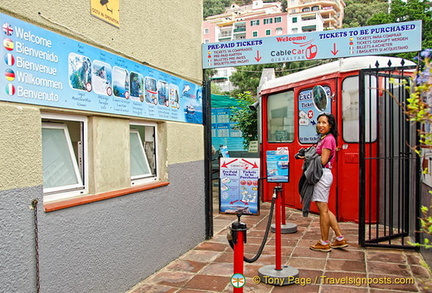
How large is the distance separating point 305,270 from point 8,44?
3.91m

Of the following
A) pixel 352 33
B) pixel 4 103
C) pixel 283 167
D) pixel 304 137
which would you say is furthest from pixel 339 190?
pixel 4 103

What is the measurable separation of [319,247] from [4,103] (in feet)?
14.4

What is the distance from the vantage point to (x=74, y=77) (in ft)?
11.1

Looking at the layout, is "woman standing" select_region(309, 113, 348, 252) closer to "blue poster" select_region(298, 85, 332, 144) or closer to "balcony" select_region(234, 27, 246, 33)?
"blue poster" select_region(298, 85, 332, 144)

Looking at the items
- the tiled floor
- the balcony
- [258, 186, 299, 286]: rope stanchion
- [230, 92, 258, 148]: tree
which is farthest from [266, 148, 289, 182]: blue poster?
the balcony

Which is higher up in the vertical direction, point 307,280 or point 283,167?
point 283,167

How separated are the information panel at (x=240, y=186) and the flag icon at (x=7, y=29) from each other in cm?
280

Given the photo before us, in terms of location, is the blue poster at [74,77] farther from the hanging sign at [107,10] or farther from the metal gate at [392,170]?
the metal gate at [392,170]

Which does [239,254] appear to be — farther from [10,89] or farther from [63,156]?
[10,89]

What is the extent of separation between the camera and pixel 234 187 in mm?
4746

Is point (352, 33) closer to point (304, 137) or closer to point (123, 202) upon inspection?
point (304, 137)

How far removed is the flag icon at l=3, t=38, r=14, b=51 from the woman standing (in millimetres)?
3796

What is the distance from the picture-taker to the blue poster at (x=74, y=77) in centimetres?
278

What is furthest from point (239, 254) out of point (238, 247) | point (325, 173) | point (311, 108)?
point (311, 108)
